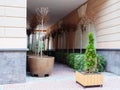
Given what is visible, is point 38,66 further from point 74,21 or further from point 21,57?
point 74,21

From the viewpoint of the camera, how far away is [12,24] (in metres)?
5.61

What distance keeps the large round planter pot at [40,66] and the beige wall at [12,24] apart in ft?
3.13

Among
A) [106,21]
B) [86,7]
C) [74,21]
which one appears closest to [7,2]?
[106,21]

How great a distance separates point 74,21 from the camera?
11.8m

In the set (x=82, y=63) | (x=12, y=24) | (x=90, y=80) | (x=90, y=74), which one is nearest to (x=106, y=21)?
(x=82, y=63)

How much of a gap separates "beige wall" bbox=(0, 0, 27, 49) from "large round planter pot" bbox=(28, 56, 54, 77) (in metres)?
0.95

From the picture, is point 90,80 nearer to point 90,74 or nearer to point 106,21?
point 90,74

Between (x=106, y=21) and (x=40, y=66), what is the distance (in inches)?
143

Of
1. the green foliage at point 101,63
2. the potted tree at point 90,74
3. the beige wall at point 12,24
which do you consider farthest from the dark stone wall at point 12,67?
the green foliage at point 101,63

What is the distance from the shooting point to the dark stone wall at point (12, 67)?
18.1ft

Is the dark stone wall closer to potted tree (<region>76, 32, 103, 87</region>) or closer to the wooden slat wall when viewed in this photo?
potted tree (<region>76, 32, 103, 87</region>)

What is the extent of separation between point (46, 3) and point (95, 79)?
586 centimetres

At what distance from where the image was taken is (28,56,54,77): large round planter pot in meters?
6.47

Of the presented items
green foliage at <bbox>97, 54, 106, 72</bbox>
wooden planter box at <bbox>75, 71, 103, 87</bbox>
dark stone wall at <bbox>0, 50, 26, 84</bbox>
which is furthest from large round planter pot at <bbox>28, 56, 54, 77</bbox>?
green foliage at <bbox>97, 54, 106, 72</bbox>
